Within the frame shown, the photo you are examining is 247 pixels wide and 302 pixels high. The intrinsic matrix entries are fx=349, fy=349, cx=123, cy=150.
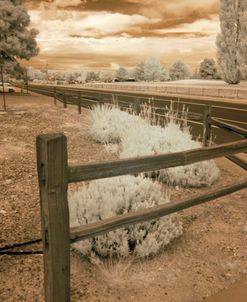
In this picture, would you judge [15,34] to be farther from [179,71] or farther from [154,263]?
[179,71]

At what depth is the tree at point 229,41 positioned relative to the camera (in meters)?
36.0

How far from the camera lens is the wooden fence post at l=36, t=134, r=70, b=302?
7.09 ft

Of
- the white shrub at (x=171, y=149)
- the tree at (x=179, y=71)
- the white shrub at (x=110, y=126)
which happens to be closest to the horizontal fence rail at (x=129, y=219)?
the white shrub at (x=171, y=149)

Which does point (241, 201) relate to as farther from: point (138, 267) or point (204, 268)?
point (138, 267)

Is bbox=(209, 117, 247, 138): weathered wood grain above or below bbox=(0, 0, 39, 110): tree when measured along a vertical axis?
below

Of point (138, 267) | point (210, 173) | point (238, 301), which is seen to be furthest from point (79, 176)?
point (210, 173)

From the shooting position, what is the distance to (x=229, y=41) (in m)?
37.1

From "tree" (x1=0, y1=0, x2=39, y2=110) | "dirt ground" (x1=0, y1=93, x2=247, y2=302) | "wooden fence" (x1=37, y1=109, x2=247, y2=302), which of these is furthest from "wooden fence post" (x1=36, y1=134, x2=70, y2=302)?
"tree" (x1=0, y1=0, x2=39, y2=110)

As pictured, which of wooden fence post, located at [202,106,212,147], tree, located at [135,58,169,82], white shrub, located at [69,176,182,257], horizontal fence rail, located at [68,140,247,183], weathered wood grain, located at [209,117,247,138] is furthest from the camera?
tree, located at [135,58,169,82]

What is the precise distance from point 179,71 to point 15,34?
10382 centimetres

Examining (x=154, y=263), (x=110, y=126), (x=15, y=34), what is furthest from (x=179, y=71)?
(x=154, y=263)

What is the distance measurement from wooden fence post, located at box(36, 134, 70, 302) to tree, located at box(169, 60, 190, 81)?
124 m

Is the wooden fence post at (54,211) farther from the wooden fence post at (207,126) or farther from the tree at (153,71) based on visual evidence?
the tree at (153,71)

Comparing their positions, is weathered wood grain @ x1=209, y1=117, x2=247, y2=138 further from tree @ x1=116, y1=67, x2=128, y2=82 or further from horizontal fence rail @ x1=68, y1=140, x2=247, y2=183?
tree @ x1=116, y1=67, x2=128, y2=82
